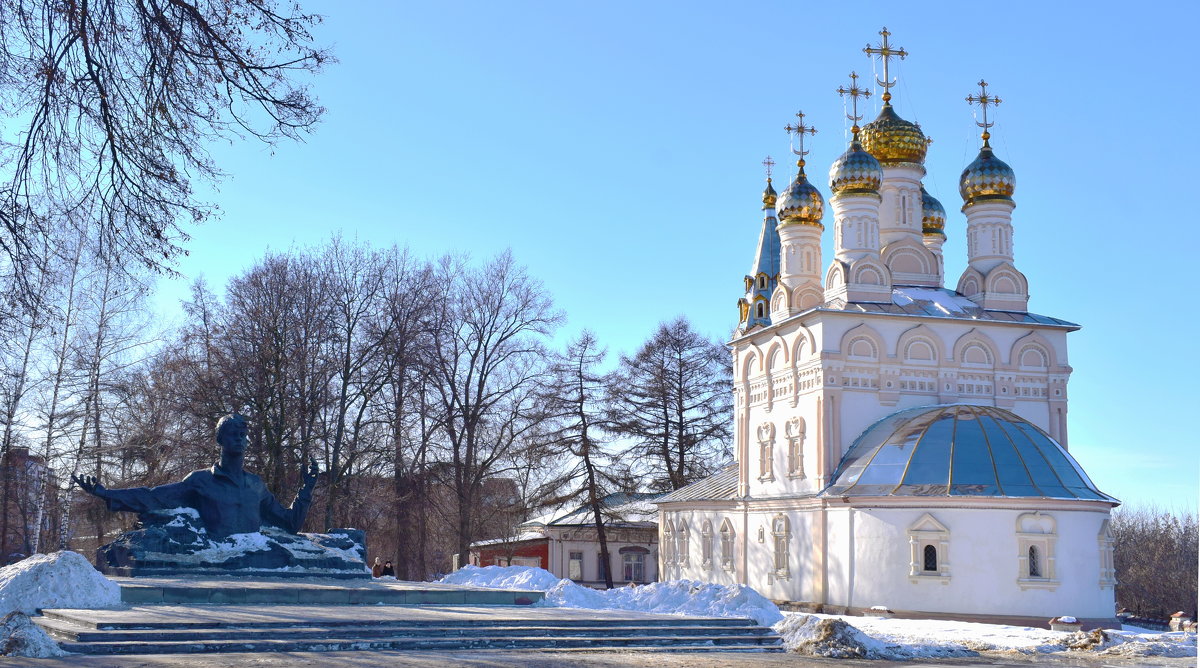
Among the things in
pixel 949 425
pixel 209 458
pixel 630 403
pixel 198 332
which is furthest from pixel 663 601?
pixel 630 403

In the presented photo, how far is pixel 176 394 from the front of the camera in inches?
981

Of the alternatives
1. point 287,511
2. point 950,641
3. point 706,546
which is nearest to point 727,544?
point 706,546

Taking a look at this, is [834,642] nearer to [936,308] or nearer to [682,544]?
[936,308]

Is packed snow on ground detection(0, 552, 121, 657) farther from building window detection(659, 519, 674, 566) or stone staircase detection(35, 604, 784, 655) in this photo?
building window detection(659, 519, 674, 566)

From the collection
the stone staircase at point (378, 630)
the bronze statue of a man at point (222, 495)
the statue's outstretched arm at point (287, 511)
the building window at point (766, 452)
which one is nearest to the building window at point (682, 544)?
the building window at point (766, 452)

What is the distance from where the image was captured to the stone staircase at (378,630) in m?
10.1

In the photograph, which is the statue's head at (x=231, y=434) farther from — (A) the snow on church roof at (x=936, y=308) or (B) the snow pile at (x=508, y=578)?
(A) the snow on church roof at (x=936, y=308)

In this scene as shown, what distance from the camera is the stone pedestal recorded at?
14.7m

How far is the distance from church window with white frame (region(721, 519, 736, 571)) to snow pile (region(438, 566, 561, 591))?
8808 mm

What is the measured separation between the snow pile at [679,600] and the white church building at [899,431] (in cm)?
723

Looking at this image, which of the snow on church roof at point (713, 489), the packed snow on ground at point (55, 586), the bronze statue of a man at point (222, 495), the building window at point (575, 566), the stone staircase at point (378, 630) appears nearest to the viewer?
the stone staircase at point (378, 630)

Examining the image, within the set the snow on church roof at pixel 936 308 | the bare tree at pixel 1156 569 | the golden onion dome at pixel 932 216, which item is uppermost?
the golden onion dome at pixel 932 216

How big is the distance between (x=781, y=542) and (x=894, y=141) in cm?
1018

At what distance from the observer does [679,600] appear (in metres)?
16.0
